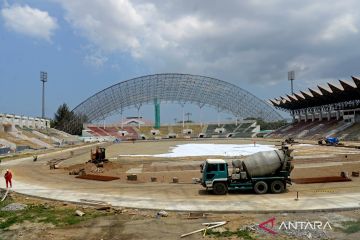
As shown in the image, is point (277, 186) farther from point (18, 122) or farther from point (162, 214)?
point (18, 122)

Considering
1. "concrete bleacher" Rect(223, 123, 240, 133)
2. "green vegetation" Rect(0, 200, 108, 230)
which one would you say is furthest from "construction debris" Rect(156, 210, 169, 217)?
"concrete bleacher" Rect(223, 123, 240, 133)

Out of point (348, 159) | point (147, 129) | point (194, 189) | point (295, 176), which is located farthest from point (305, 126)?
point (194, 189)

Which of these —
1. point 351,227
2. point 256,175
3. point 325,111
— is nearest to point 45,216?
Answer: point 256,175

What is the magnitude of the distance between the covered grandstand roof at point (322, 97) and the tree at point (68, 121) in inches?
3225

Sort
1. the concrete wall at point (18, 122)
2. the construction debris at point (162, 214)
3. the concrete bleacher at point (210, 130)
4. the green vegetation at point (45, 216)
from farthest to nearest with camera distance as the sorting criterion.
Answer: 1. the concrete bleacher at point (210, 130)
2. the concrete wall at point (18, 122)
3. the construction debris at point (162, 214)
4. the green vegetation at point (45, 216)

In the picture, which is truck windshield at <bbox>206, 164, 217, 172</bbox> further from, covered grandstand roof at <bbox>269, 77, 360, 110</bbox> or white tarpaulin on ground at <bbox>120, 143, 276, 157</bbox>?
covered grandstand roof at <bbox>269, 77, 360, 110</bbox>

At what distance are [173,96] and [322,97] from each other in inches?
2578

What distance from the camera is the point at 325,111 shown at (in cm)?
12319

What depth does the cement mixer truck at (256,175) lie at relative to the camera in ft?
76.2

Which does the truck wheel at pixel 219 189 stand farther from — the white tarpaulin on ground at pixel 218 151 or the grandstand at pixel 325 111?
the grandstand at pixel 325 111

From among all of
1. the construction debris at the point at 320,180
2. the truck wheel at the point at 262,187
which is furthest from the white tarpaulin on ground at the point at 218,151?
the truck wheel at the point at 262,187

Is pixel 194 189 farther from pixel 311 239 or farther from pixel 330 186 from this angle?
pixel 311 239

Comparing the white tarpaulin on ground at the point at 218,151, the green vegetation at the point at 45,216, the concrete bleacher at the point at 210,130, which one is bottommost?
the green vegetation at the point at 45,216

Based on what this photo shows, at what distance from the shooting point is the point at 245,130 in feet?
542
